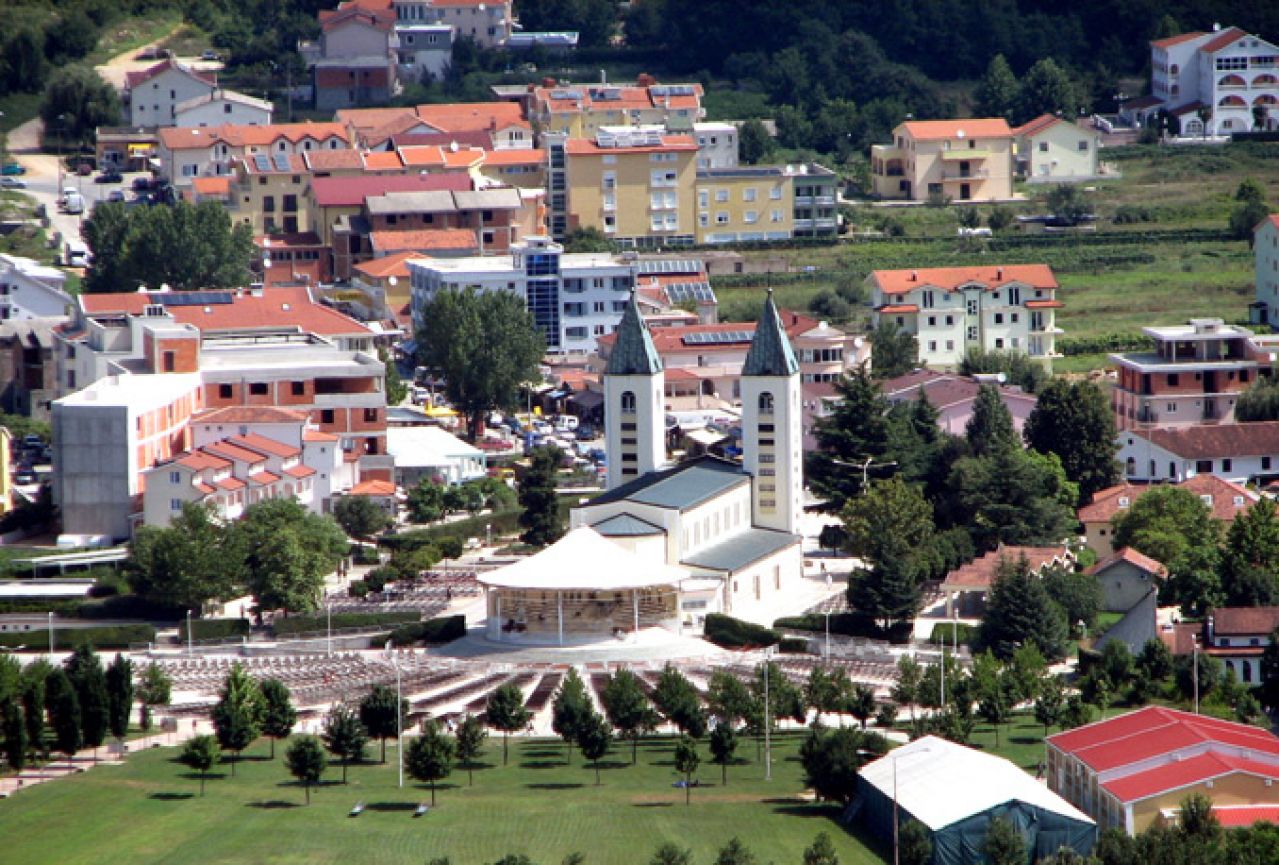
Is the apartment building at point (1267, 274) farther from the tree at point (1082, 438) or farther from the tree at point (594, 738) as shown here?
the tree at point (594, 738)

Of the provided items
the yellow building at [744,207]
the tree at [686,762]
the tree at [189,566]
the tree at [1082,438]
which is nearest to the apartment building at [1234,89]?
the yellow building at [744,207]

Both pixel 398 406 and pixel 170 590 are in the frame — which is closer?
pixel 170 590

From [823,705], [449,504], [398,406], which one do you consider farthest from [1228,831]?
[398,406]

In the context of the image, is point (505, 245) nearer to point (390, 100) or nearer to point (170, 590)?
point (390, 100)

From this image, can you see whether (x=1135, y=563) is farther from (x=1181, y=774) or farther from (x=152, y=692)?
(x=152, y=692)

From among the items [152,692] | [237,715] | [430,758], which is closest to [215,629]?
[152,692]
